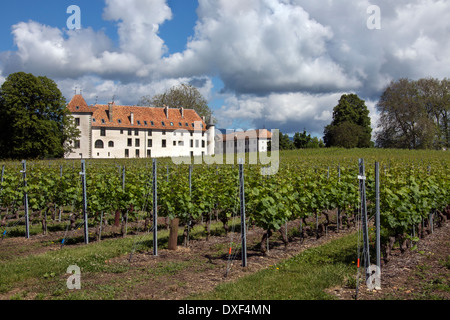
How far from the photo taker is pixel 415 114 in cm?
5931

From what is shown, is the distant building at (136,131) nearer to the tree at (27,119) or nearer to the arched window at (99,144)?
the arched window at (99,144)

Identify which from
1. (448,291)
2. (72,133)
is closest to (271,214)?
(448,291)

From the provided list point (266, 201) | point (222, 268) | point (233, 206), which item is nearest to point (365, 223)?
point (266, 201)

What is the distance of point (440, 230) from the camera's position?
10.5 meters

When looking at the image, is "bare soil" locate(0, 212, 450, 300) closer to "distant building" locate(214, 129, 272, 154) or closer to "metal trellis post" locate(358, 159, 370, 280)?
"metal trellis post" locate(358, 159, 370, 280)

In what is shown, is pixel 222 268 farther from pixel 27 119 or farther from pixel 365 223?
pixel 27 119

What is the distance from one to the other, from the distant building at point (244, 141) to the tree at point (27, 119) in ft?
133

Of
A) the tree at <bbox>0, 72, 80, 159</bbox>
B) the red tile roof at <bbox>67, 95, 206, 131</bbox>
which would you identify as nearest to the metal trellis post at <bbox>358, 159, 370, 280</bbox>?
the tree at <bbox>0, 72, 80, 159</bbox>

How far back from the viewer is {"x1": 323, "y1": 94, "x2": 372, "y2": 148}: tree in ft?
209

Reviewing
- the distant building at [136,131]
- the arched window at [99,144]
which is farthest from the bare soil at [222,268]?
the arched window at [99,144]

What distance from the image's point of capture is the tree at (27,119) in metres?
44.3

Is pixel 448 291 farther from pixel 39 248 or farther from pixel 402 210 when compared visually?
pixel 39 248

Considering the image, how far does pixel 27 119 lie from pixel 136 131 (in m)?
21.9

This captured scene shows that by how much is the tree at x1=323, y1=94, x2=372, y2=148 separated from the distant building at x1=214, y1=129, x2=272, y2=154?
20.5 m
